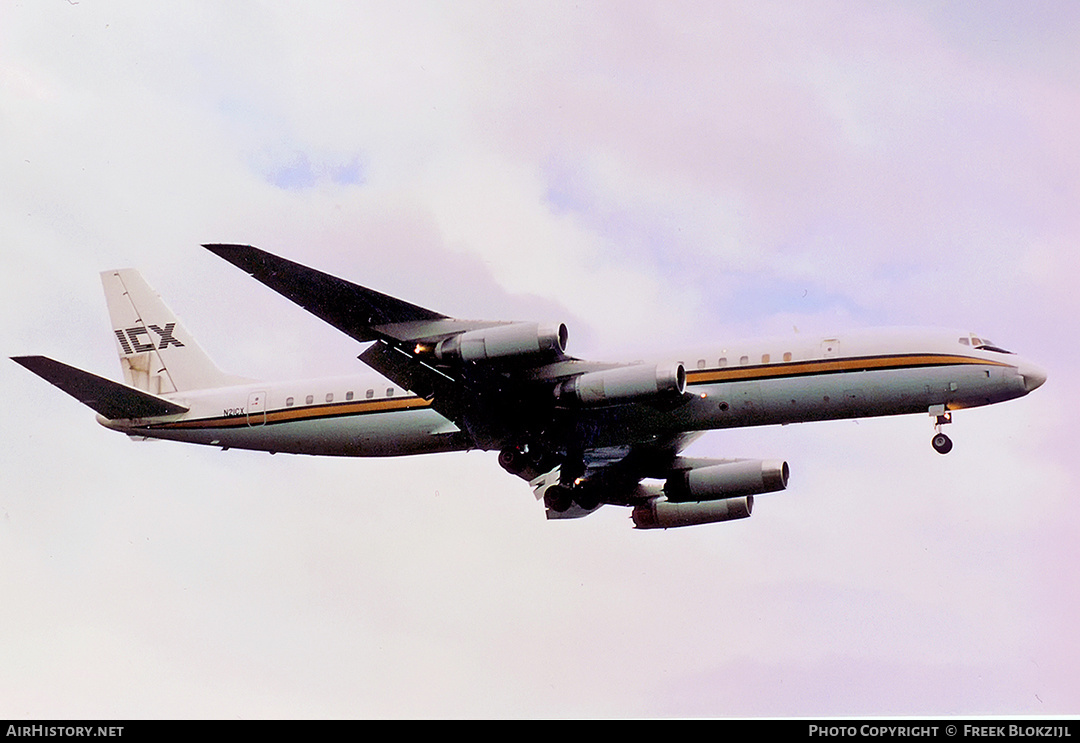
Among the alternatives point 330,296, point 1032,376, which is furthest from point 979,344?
point 330,296

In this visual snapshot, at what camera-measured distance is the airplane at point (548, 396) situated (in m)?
29.4

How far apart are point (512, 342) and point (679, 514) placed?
12236mm

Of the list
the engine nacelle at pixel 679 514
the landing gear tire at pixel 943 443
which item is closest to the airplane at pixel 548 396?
the landing gear tire at pixel 943 443

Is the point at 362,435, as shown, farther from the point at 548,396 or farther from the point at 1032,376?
the point at 1032,376

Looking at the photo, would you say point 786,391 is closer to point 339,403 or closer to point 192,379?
point 339,403

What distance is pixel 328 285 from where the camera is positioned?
28.9m

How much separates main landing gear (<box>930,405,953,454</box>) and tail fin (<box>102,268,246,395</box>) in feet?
68.7

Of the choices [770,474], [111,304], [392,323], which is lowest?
[770,474]

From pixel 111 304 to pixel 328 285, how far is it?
51.2 feet

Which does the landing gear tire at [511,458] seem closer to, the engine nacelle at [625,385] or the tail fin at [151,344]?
the engine nacelle at [625,385]

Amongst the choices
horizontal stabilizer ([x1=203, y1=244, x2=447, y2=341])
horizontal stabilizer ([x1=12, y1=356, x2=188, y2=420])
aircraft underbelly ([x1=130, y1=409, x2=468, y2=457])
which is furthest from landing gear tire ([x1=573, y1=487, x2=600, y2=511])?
horizontal stabilizer ([x1=12, y1=356, x2=188, y2=420])

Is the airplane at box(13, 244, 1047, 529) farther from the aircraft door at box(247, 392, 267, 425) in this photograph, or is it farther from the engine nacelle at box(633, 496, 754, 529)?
the engine nacelle at box(633, 496, 754, 529)

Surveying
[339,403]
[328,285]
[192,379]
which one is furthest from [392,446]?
[192,379]
